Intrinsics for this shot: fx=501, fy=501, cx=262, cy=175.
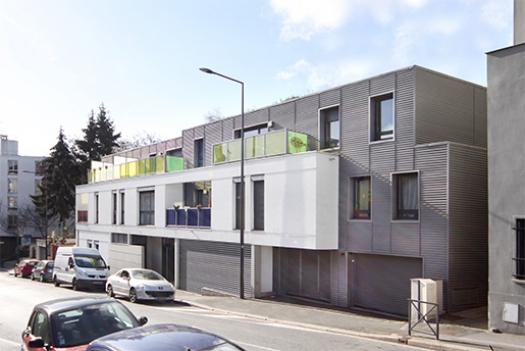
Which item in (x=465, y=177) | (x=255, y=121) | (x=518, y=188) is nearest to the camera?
(x=518, y=188)

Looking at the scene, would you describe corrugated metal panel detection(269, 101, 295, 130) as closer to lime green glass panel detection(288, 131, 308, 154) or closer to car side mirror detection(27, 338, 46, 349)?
lime green glass panel detection(288, 131, 308, 154)

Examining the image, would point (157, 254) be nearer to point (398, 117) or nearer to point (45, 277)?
point (45, 277)

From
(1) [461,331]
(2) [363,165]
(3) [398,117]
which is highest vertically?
(3) [398,117]

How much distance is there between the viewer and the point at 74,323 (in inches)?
295

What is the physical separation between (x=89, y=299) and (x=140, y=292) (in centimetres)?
1347

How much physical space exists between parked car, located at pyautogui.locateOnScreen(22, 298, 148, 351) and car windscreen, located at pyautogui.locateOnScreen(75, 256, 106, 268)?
2054 centimetres

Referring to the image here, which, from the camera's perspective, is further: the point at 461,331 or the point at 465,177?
the point at 465,177

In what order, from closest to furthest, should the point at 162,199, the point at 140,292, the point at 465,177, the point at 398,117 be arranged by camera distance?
the point at 465,177
the point at 398,117
the point at 140,292
the point at 162,199

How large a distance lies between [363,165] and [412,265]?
4041mm

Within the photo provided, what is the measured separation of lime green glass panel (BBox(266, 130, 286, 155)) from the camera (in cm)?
2073

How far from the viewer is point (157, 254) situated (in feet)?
106

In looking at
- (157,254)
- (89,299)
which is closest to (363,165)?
(89,299)

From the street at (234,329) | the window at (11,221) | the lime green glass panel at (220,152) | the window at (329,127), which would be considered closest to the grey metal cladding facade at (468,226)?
the street at (234,329)

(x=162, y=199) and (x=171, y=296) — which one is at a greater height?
(x=162, y=199)
